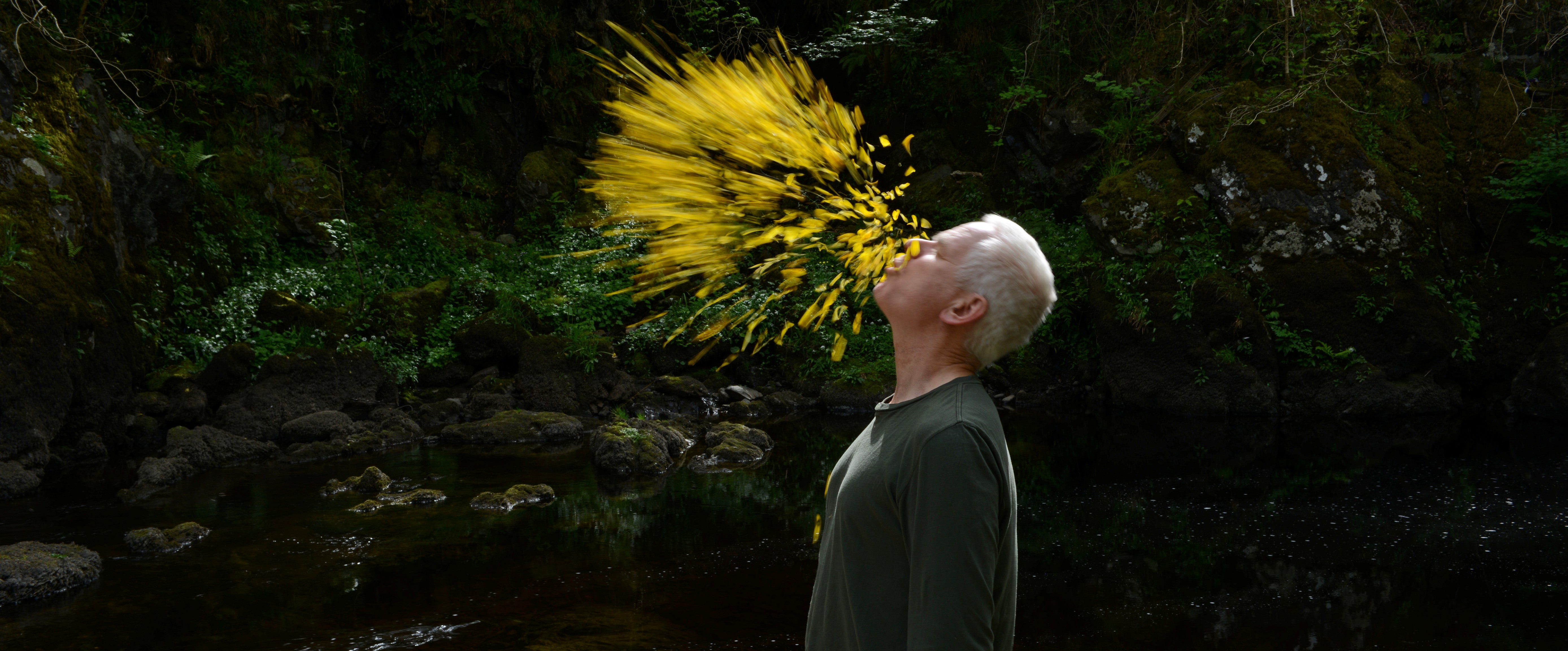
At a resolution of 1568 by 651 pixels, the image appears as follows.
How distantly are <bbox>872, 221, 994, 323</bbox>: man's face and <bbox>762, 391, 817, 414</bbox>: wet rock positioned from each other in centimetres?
1203

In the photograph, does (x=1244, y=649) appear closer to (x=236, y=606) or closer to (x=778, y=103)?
(x=778, y=103)

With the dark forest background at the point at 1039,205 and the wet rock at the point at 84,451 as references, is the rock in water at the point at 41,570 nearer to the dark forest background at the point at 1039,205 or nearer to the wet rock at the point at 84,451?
the wet rock at the point at 84,451

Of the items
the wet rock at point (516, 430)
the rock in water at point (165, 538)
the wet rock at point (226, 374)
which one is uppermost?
the wet rock at point (226, 374)

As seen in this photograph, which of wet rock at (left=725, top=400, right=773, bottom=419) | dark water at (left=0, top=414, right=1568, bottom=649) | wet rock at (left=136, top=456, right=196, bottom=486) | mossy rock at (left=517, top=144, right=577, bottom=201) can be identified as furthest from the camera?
mossy rock at (left=517, top=144, right=577, bottom=201)

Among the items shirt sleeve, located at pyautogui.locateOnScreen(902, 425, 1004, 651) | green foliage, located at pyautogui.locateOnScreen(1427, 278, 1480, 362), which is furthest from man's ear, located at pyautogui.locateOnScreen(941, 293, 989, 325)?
green foliage, located at pyautogui.locateOnScreen(1427, 278, 1480, 362)

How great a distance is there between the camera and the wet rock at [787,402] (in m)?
14.3

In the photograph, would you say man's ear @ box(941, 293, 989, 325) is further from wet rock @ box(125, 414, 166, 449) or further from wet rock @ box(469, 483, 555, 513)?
wet rock @ box(125, 414, 166, 449)

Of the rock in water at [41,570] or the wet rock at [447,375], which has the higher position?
the wet rock at [447,375]

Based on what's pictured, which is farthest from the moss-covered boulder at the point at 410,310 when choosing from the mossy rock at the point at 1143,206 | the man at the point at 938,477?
the man at the point at 938,477

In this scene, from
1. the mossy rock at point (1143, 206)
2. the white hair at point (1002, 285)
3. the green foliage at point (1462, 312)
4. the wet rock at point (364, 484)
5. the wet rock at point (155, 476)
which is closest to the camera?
the white hair at point (1002, 285)

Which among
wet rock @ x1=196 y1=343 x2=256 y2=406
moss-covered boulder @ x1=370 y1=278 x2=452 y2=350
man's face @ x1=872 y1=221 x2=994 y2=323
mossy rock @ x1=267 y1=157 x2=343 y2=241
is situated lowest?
man's face @ x1=872 y1=221 x2=994 y2=323

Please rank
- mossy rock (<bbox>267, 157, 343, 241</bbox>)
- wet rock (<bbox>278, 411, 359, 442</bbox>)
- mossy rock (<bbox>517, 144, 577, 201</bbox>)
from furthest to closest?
mossy rock (<bbox>517, 144, 577, 201</bbox>)
mossy rock (<bbox>267, 157, 343, 241</bbox>)
wet rock (<bbox>278, 411, 359, 442</bbox>)

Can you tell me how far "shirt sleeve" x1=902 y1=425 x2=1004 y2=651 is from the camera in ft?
5.68

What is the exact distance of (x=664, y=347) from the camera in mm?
14703
